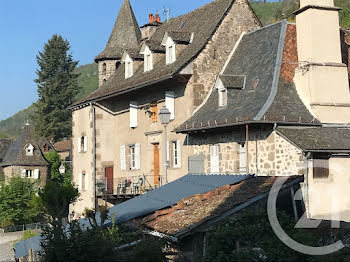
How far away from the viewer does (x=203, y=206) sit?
14398mm

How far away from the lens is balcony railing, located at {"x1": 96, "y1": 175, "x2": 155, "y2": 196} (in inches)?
1021

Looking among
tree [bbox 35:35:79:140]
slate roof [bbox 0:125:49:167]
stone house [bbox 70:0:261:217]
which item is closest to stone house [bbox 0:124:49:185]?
slate roof [bbox 0:125:49:167]

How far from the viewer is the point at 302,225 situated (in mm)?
12758

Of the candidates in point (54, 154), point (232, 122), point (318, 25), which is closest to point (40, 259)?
point (232, 122)

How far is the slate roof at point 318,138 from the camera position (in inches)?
669

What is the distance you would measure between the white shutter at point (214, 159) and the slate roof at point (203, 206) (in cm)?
450

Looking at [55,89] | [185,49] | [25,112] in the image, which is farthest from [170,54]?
[25,112]

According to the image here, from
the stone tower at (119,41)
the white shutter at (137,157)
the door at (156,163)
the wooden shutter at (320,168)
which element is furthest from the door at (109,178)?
the wooden shutter at (320,168)

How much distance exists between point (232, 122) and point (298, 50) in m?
3.52

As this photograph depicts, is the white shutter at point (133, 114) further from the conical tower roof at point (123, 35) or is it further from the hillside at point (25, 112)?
the hillside at point (25, 112)

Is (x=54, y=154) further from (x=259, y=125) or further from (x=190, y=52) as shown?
(x=259, y=125)

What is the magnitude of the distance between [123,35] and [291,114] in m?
16.4

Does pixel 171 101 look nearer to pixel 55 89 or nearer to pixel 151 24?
pixel 151 24
